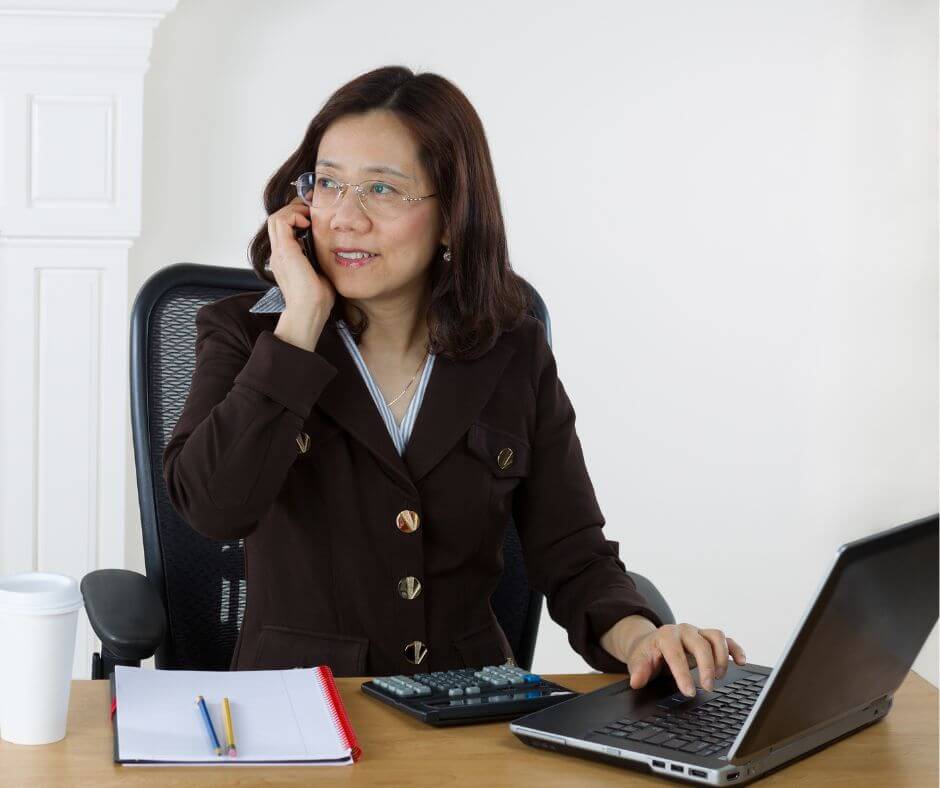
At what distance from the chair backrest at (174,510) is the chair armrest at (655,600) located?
21.1 inches

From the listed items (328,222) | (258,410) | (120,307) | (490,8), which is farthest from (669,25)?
(258,410)

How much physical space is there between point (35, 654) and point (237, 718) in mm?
180

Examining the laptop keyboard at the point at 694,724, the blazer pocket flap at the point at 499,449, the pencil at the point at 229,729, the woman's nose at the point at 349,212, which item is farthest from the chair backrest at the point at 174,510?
the laptop keyboard at the point at 694,724

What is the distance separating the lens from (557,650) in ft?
9.96

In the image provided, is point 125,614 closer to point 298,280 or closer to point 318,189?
point 298,280

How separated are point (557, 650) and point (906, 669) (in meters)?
1.95

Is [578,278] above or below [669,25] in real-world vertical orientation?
below

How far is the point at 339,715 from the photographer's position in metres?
1.07

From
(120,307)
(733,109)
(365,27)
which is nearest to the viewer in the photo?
(120,307)

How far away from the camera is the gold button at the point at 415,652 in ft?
4.89

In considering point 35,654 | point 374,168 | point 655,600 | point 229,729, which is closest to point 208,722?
point 229,729

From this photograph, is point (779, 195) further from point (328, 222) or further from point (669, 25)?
point (328, 222)

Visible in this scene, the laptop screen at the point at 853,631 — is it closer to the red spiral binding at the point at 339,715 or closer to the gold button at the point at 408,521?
the red spiral binding at the point at 339,715

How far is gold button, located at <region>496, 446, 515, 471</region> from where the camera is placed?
159 centimetres
